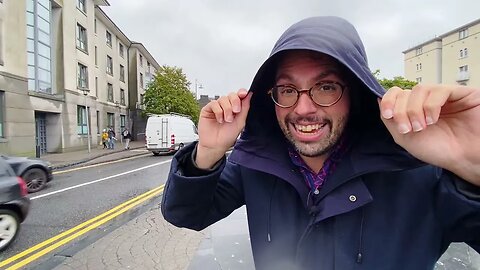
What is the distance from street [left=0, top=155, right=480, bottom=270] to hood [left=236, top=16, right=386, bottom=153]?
963mm

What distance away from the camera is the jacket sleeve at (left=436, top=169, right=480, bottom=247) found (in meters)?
1.05

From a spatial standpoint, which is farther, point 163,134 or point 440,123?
point 163,134

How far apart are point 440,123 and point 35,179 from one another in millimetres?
9819

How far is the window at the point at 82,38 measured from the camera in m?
24.0

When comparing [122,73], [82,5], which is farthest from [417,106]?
[122,73]

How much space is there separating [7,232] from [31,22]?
17.5m

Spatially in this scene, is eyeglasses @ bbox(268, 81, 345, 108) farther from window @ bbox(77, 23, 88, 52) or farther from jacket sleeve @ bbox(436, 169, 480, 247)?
window @ bbox(77, 23, 88, 52)

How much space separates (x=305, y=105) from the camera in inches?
51.6

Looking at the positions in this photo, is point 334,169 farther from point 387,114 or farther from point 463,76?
point 463,76

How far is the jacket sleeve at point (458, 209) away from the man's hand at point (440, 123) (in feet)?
0.13

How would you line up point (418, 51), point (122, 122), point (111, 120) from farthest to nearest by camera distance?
1. point (418, 51)
2. point (122, 122)
3. point (111, 120)

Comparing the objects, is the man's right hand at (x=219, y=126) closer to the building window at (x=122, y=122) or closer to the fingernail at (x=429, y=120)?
the fingernail at (x=429, y=120)

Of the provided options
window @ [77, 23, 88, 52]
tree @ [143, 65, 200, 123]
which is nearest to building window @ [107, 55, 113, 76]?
tree @ [143, 65, 200, 123]

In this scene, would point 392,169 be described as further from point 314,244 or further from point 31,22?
point 31,22
